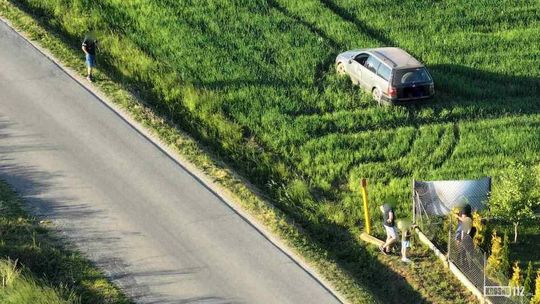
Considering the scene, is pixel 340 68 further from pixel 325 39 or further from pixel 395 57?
pixel 325 39

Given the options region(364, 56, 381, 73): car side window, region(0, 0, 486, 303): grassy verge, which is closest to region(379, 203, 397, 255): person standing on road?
region(0, 0, 486, 303): grassy verge

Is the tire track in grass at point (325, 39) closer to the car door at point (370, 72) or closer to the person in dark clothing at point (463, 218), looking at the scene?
the car door at point (370, 72)

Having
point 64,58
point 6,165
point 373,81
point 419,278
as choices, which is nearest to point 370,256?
point 419,278

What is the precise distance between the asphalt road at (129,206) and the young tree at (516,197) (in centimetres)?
452

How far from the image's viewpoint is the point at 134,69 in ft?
76.9

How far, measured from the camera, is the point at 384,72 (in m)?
23.0

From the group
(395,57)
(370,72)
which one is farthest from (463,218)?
(395,57)

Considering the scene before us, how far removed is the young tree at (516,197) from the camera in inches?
731

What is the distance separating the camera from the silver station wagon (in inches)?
894

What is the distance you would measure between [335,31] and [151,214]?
33.6 ft

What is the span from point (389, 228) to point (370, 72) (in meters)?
6.42

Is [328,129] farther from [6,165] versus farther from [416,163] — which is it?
[6,165]

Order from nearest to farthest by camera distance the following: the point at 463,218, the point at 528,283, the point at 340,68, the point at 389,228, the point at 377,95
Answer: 1. the point at 528,283
2. the point at 389,228
3. the point at 463,218
4. the point at 377,95
5. the point at 340,68

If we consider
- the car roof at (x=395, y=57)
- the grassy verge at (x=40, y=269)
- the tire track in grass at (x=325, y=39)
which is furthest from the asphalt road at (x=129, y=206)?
the car roof at (x=395, y=57)
